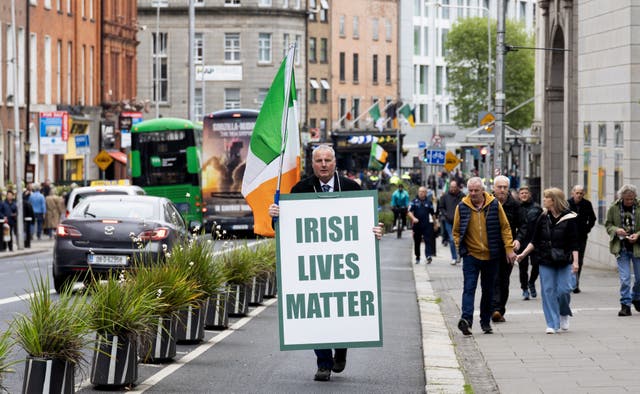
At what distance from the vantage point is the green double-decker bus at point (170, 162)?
160ft

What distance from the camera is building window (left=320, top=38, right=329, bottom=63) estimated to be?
11462 centimetres

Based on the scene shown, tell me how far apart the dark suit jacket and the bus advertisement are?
112ft

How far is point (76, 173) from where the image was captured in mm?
68250

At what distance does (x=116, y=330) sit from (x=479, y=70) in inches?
4031

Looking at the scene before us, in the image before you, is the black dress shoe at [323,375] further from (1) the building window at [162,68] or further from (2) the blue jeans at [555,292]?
(1) the building window at [162,68]

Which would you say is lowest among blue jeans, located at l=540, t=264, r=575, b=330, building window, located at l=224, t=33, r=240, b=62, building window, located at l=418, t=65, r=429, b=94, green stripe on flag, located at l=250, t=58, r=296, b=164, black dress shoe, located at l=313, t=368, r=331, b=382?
black dress shoe, located at l=313, t=368, r=331, b=382

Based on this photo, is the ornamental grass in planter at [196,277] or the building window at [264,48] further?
the building window at [264,48]

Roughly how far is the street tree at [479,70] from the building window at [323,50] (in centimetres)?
Result: 877

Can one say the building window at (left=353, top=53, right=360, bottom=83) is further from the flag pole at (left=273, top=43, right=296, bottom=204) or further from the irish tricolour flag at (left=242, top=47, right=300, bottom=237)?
the flag pole at (left=273, top=43, right=296, bottom=204)

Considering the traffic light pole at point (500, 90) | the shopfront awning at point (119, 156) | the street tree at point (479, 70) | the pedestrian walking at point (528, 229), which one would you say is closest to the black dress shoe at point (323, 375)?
the pedestrian walking at point (528, 229)

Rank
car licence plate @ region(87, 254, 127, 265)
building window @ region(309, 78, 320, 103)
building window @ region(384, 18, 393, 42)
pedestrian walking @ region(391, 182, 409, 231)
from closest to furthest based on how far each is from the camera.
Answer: car licence plate @ region(87, 254, 127, 265) → pedestrian walking @ region(391, 182, 409, 231) → building window @ region(309, 78, 320, 103) → building window @ region(384, 18, 393, 42)

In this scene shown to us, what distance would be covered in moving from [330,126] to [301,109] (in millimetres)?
6985

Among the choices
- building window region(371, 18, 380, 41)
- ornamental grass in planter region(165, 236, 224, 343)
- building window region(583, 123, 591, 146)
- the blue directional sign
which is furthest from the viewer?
building window region(371, 18, 380, 41)

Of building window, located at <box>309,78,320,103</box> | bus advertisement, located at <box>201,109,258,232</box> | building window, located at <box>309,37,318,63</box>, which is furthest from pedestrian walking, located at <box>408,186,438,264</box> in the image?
building window, located at <box>309,37,318,63</box>
